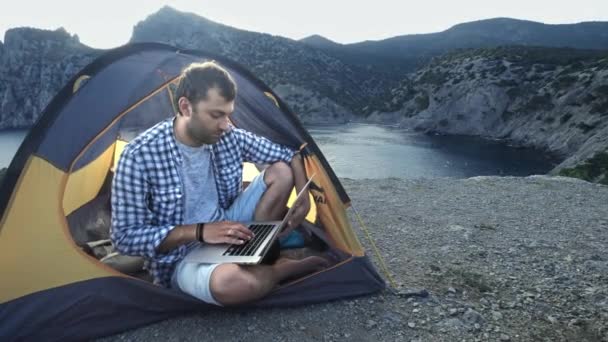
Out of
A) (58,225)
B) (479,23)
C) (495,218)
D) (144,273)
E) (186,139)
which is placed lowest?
(495,218)

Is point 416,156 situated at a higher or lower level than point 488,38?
lower

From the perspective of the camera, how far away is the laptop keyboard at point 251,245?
304cm

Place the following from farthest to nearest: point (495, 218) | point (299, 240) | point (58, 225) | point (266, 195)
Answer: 1. point (495, 218)
2. point (299, 240)
3. point (266, 195)
4. point (58, 225)

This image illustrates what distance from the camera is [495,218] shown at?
6.89 meters

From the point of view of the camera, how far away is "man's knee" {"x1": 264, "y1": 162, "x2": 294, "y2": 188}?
12.1 ft

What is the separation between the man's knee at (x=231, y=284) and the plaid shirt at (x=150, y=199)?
461mm

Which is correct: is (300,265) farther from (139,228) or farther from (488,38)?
(488,38)

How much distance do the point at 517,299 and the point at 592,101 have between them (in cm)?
4375

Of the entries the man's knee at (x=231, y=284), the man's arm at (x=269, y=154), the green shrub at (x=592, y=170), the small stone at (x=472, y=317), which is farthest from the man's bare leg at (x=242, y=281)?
the green shrub at (x=592, y=170)

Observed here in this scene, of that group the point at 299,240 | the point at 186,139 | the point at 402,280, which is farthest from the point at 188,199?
the point at 402,280

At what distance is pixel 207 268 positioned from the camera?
3027mm

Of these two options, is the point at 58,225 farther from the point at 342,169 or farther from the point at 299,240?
the point at 342,169

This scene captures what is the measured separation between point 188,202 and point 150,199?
32 centimetres

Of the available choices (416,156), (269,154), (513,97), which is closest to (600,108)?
(513,97)
